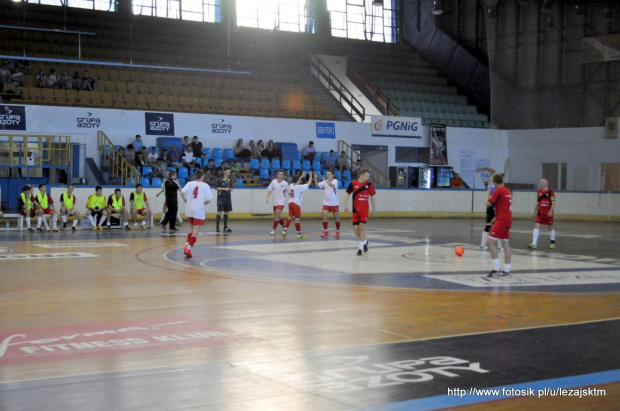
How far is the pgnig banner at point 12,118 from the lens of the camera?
99.6ft

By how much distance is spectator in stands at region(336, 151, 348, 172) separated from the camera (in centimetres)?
3672

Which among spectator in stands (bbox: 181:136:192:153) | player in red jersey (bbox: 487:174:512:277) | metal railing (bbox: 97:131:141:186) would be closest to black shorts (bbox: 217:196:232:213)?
metal railing (bbox: 97:131:141:186)

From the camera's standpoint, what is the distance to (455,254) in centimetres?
1828

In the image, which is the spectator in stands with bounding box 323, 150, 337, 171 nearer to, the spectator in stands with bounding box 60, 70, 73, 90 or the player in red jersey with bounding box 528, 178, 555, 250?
the spectator in stands with bounding box 60, 70, 73, 90

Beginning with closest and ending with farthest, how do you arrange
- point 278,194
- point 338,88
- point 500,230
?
1. point 500,230
2. point 278,194
3. point 338,88

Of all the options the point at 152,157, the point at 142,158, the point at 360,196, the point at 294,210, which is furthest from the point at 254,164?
the point at 360,196

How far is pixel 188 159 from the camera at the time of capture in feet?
107

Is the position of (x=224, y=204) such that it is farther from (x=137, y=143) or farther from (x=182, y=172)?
(x=137, y=143)

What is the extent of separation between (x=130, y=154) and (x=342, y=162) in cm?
1041

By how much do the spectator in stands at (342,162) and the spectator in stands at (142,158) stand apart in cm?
943

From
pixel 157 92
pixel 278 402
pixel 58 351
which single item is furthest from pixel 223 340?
pixel 157 92

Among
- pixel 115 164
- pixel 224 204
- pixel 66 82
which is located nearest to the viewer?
pixel 224 204

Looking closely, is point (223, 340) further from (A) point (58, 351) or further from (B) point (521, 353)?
(B) point (521, 353)

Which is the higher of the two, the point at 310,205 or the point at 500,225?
the point at 500,225
